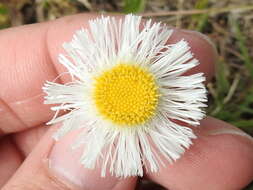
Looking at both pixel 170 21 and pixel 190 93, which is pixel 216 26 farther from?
pixel 190 93

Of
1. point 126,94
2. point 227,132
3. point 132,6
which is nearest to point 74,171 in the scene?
point 126,94

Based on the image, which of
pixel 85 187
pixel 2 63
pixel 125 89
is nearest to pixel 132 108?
pixel 125 89

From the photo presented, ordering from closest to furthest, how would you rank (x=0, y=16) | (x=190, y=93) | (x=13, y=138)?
(x=190, y=93)
(x=13, y=138)
(x=0, y=16)

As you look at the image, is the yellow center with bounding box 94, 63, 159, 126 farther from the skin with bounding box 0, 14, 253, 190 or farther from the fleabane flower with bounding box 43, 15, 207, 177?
the skin with bounding box 0, 14, 253, 190

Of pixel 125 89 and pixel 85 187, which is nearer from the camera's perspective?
pixel 125 89

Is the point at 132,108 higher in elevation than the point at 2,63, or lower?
lower

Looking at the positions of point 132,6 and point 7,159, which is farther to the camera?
point 132,6

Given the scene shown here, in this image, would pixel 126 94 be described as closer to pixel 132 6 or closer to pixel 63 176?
pixel 63 176
